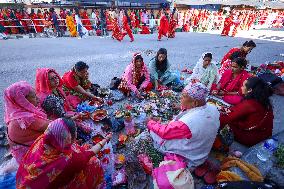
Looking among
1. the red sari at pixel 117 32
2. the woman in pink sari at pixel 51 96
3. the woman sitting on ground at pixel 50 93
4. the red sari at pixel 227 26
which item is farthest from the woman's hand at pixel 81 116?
the red sari at pixel 227 26

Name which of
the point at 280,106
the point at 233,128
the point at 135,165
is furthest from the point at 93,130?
the point at 280,106

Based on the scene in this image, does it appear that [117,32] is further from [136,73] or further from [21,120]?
[21,120]

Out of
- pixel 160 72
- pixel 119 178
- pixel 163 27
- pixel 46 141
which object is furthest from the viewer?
pixel 163 27

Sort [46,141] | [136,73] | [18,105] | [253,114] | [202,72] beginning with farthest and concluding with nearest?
[202,72] < [136,73] < [253,114] < [18,105] < [46,141]

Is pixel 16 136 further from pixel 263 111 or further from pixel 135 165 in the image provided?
pixel 263 111

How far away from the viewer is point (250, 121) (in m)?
3.26

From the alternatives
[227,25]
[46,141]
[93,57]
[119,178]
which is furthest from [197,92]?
[227,25]

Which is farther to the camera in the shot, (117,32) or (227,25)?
(227,25)

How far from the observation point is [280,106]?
5.32 m

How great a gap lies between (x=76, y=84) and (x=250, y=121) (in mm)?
3198

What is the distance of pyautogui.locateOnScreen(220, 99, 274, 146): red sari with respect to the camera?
3170 millimetres

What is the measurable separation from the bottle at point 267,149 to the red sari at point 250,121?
0.11m

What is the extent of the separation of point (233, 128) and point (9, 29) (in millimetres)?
14687

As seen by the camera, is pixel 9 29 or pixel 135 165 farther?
pixel 9 29
